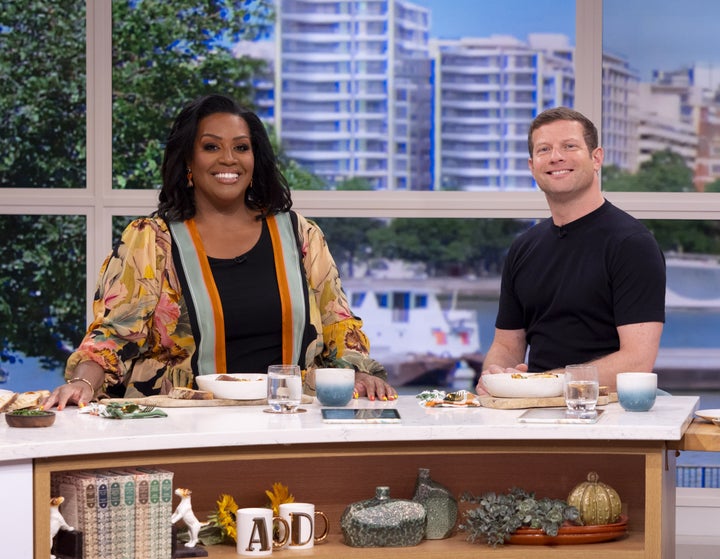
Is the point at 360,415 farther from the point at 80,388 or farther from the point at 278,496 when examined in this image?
the point at 80,388

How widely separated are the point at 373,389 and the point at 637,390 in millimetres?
657

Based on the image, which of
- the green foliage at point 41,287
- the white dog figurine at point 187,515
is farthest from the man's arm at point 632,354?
the green foliage at point 41,287

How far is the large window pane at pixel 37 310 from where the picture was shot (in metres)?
5.39

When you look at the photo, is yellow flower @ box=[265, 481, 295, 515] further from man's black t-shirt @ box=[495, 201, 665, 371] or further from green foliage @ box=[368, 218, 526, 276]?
green foliage @ box=[368, 218, 526, 276]

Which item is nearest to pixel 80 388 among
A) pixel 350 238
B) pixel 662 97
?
pixel 350 238

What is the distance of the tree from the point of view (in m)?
5.35

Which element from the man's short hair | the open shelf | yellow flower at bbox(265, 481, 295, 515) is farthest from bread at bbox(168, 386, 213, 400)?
the man's short hair

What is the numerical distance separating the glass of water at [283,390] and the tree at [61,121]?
9.03ft

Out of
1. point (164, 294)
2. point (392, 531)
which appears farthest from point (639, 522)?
point (164, 294)

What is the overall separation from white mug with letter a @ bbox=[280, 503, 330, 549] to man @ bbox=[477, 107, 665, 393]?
3.09ft

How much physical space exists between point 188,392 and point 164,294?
0.54 m

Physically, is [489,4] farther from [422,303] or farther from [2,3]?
[2,3]

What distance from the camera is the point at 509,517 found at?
9.00 ft

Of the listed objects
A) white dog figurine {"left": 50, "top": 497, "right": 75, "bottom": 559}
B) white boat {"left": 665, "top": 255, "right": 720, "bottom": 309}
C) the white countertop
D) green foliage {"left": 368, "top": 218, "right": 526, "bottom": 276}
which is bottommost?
white dog figurine {"left": 50, "top": 497, "right": 75, "bottom": 559}
